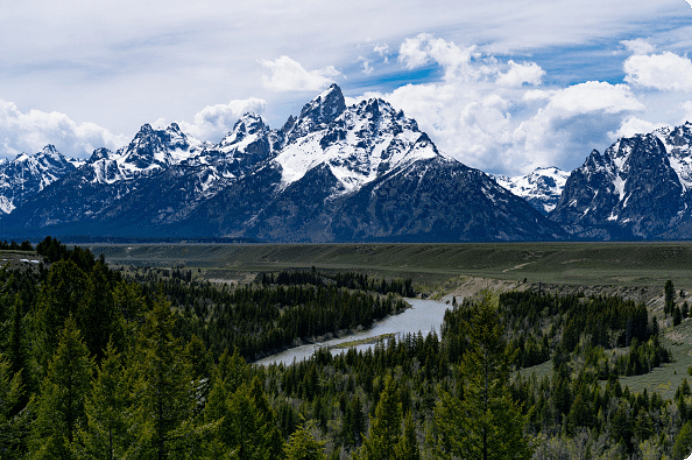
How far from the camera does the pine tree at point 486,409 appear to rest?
32750 millimetres

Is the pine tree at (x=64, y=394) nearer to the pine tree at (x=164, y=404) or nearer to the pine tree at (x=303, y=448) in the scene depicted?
the pine tree at (x=164, y=404)

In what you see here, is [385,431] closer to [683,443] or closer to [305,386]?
[683,443]

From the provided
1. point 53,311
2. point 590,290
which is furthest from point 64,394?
point 590,290

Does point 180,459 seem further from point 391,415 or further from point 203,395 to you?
point 203,395

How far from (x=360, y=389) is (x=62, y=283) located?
45.6 m

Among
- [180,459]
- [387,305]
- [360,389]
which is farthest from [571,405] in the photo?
[387,305]

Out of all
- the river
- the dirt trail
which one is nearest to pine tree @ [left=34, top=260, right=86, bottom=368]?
the river

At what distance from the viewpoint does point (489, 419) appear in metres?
32.6

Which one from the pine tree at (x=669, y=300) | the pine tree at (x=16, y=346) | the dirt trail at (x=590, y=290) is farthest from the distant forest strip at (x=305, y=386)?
the dirt trail at (x=590, y=290)

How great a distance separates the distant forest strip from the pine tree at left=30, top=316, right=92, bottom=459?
0.11m

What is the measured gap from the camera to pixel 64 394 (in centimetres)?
3847

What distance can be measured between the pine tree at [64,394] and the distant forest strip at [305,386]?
108 millimetres

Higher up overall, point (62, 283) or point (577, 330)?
point (62, 283)

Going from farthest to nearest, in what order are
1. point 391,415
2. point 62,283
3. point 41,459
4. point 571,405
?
point 571,405 < point 62,283 < point 391,415 < point 41,459
